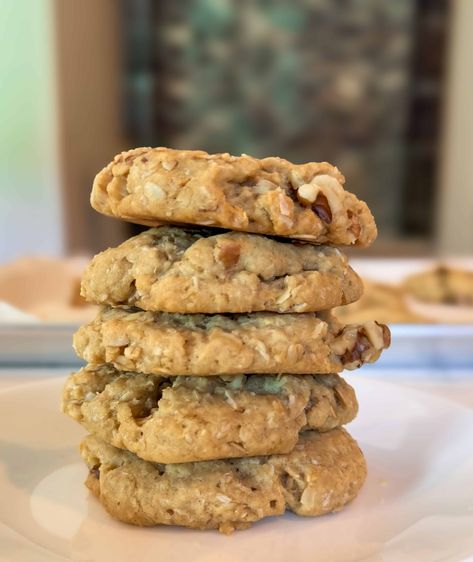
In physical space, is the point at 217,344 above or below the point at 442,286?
above

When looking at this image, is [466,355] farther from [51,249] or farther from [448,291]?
[51,249]

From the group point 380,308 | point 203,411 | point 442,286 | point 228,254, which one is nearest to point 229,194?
point 228,254

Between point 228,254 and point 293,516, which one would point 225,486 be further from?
point 228,254

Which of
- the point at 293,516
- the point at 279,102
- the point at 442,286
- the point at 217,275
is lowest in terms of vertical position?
the point at 442,286

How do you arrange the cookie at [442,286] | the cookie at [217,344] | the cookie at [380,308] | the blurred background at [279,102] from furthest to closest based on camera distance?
1. the blurred background at [279,102]
2. the cookie at [442,286]
3. the cookie at [380,308]
4. the cookie at [217,344]

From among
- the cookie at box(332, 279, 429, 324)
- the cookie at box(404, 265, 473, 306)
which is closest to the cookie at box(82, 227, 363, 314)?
the cookie at box(332, 279, 429, 324)

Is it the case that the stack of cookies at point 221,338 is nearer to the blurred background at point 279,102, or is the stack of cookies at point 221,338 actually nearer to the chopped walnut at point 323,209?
the chopped walnut at point 323,209

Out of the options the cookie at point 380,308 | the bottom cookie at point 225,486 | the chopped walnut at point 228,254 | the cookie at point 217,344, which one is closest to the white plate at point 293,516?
the bottom cookie at point 225,486

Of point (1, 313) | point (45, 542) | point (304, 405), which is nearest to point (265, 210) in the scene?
point (304, 405)
